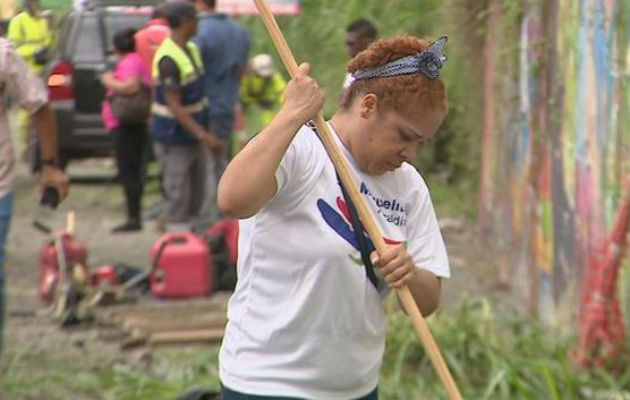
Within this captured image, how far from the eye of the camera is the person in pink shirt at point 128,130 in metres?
12.5

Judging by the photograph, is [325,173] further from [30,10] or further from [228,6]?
[228,6]

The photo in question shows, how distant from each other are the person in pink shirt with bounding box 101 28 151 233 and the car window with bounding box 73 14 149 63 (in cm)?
191

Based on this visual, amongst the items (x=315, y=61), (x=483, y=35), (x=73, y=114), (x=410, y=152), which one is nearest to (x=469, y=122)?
(x=483, y=35)

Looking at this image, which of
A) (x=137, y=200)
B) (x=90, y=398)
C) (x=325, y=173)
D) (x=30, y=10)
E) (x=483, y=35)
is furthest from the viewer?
(x=137, y=200)

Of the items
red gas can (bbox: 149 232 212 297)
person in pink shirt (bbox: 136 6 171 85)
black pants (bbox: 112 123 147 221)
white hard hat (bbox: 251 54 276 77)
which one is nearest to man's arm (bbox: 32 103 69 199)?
red gas can (bbox: 149 232 212 297)

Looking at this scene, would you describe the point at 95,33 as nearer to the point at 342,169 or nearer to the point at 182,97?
the point at 182,97

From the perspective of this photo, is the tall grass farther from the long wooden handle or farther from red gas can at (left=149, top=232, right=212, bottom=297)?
the long wooden handle

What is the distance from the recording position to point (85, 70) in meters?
15.0

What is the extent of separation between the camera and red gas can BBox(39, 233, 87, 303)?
9.93m

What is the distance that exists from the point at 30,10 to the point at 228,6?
361 centimetres

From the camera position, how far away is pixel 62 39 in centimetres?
1514

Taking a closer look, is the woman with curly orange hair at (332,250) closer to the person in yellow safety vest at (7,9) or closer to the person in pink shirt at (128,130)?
the person in yellow safety vest at (7,9)

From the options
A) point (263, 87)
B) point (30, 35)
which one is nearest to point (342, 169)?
point (30, 35)


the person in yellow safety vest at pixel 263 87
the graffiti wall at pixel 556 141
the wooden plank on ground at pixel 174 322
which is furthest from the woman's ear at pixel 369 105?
the person in yellow safety vest at pixel 263 87
